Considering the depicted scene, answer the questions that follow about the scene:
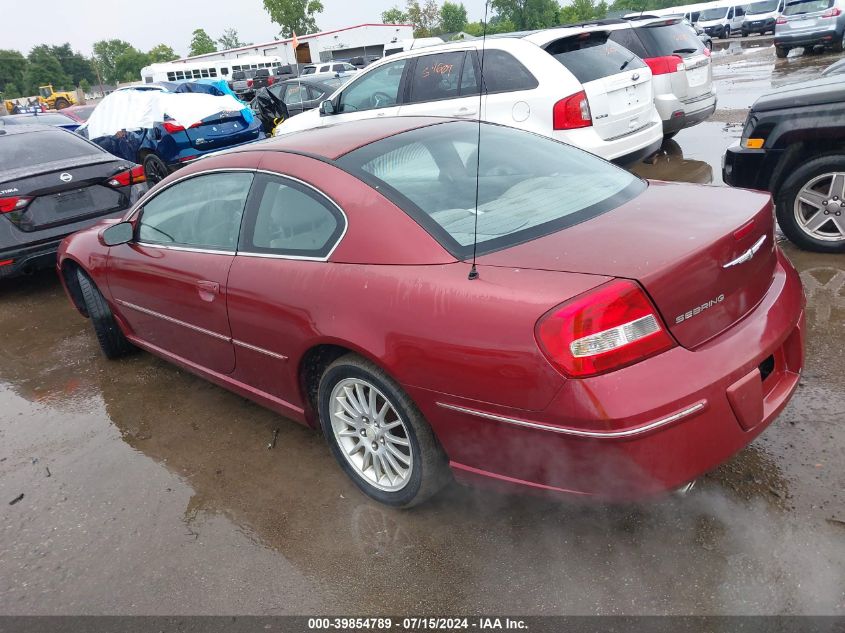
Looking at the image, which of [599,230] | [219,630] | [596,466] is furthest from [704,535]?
[219,630]

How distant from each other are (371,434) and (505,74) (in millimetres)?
4608

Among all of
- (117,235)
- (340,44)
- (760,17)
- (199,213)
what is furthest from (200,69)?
(199,213)

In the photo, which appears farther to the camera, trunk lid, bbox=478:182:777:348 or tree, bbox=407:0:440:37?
tree, bbox=407:0:440:37

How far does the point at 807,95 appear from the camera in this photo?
4496mm

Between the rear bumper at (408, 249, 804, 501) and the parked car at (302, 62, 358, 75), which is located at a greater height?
the rear bumper at (408, 249, 804, 501)

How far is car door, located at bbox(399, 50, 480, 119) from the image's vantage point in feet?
21.6

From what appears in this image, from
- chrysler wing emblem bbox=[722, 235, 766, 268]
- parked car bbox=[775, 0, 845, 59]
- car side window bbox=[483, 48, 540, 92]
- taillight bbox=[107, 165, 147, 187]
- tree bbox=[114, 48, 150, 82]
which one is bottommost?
tree bbox=[114, 48, 150, 82]

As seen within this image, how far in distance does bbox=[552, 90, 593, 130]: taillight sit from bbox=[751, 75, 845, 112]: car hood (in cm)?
→ 154

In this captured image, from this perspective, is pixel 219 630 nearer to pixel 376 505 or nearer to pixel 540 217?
pixel 376 505

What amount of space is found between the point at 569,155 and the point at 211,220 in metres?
1.81

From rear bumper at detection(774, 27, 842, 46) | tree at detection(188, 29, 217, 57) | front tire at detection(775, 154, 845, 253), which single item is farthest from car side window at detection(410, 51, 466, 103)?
tree at detection(188, 29, 217, 57)

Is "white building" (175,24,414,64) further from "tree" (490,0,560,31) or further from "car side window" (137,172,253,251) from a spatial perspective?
"car side window" (137,172,253,251)

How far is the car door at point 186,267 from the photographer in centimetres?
320

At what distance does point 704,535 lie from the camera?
93.3 inches
